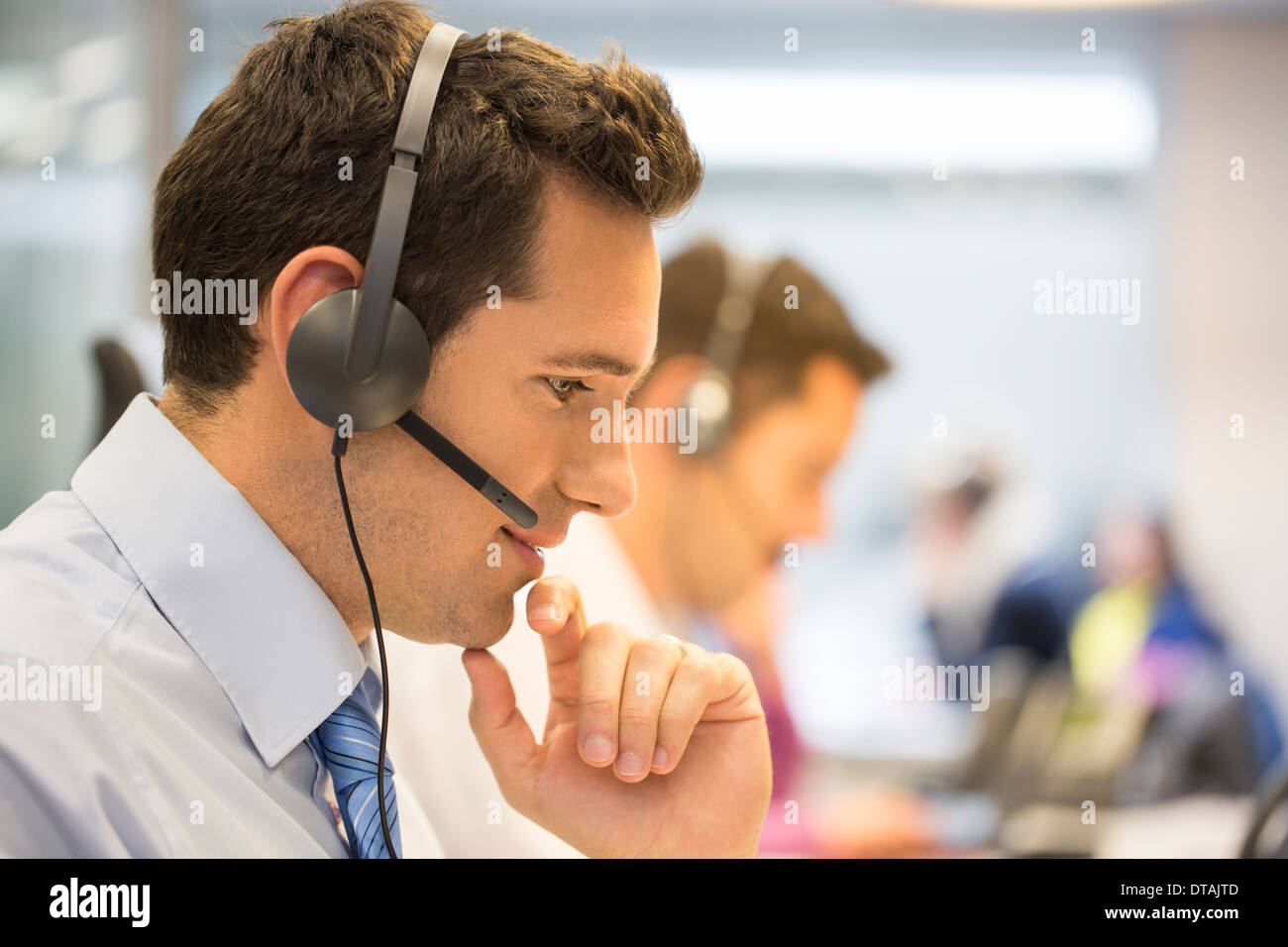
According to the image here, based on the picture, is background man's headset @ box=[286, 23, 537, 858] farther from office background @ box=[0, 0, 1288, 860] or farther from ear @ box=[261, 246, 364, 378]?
office background @ box=[0, 0, 1288, 860]

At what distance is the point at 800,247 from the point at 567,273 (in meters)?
3.59

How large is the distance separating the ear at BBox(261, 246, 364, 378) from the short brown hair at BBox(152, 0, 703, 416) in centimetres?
2

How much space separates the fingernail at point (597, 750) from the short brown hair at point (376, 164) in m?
0.36

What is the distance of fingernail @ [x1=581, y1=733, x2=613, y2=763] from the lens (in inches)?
33.1

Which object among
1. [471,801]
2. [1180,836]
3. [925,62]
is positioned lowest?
[1180,836]

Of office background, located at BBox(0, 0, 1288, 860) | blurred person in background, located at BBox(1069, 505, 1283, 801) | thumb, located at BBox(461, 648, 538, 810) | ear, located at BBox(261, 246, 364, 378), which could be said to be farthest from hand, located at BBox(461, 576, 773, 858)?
office background, located at BBox(0, 0, 1288, 860)

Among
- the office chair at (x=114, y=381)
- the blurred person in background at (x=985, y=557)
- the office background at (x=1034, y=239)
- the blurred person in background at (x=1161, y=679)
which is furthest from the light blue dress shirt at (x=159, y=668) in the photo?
the office background at (x=1034, y=239)

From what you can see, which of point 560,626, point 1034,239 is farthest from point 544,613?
point 1034,239

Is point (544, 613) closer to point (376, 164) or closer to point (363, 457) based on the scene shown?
point (363, 457)

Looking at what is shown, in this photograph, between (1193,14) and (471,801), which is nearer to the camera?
(471,801)

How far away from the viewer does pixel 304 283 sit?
80cm

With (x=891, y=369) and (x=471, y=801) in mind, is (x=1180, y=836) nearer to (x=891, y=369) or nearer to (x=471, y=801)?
(x=891, y=369)
